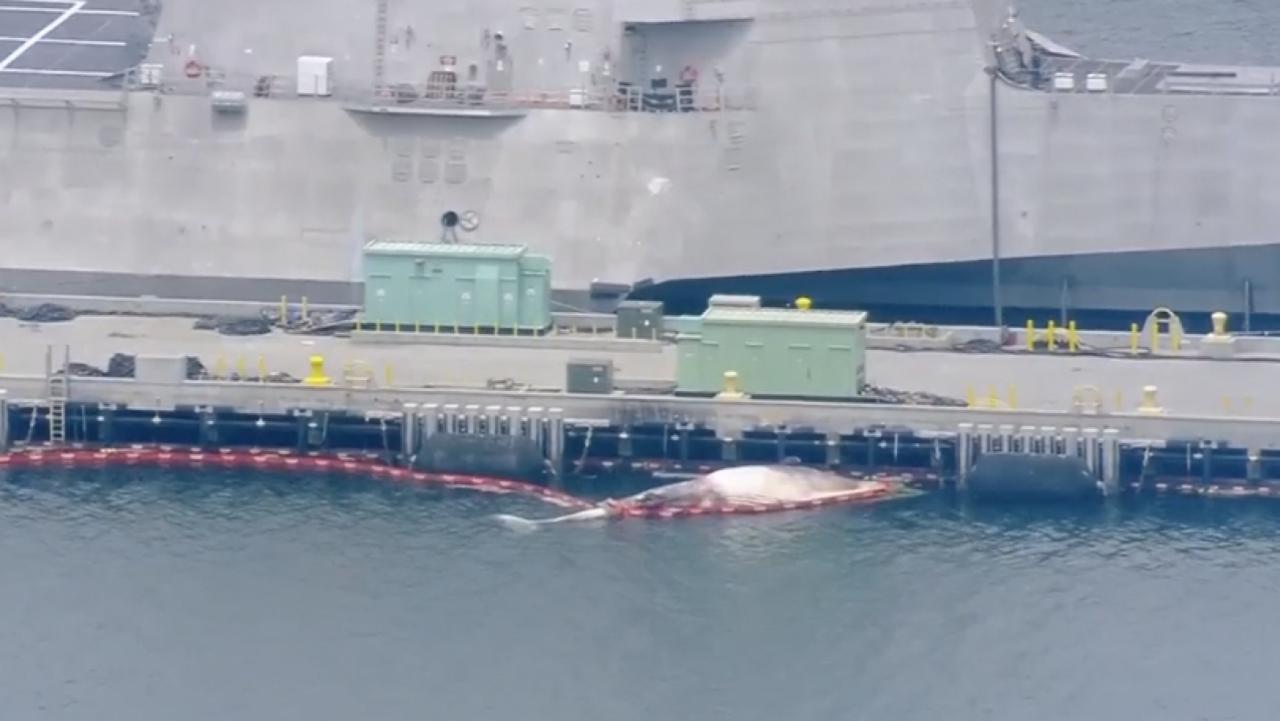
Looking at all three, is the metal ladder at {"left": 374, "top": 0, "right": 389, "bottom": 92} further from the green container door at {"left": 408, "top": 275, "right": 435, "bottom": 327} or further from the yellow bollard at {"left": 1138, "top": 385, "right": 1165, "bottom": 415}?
the yellow bollard at {"left": 1138, "top": 385, "right": 1165, "bottom": 415}

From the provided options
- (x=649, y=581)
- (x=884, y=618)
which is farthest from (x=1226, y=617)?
(x=649, y=581)

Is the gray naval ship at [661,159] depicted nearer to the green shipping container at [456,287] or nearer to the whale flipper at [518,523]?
the green shipping container at [456,287]

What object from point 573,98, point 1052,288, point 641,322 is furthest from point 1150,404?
point 573,98

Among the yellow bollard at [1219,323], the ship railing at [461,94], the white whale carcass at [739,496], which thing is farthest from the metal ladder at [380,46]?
the yellow bollard at [1219,323]

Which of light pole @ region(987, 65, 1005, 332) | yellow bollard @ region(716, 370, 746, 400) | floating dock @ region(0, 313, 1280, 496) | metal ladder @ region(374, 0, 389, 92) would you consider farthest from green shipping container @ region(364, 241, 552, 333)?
light pole @ region(987, 65, 1005, 332)

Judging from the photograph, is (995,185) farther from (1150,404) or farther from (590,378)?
(590,378)

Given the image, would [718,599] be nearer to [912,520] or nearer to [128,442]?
[912,520]
